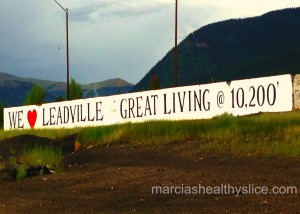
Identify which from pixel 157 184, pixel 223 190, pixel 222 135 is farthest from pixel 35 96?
pixel 223 190

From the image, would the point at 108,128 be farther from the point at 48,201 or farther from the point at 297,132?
the point at 48,201

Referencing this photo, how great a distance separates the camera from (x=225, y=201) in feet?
41.0

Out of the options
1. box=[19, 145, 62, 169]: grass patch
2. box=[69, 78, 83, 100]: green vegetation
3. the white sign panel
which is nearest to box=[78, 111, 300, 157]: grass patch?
box=[19, 145, 62, 169]: grass patch

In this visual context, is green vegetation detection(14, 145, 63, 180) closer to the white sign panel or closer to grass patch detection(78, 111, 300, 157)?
grass patch detection(78, 111, 300, 157)

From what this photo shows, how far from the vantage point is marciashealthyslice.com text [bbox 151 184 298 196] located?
13.1m

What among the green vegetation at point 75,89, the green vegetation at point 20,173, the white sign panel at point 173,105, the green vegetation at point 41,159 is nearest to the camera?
the green vegetation at point 20,173

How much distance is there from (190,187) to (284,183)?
1652 mm

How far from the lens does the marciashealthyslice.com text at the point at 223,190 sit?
515 inches

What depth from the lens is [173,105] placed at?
36.2 meters

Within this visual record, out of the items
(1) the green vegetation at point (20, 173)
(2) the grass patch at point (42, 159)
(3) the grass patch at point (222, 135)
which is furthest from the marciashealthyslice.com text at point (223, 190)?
(2) the grass patch at point (42, 159)

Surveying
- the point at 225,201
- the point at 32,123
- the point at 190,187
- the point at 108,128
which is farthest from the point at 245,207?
the point at 32,123

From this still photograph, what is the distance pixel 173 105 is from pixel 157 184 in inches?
840

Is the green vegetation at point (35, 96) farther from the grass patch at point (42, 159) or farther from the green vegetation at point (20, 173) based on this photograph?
the green vegetation at point (20, 173)

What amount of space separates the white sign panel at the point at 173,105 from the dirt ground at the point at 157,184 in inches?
392
